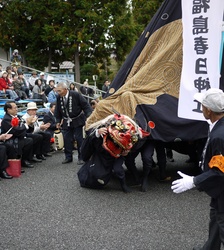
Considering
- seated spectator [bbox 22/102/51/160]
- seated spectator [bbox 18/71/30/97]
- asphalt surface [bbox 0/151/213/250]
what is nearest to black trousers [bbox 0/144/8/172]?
asphalt surface [bbox 0/151/213/250]

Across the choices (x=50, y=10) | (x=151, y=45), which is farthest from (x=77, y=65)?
(x=151, y=45)

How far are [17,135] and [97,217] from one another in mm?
2889

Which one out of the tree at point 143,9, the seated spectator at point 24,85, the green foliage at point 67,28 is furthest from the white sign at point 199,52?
the tree at point 143,9

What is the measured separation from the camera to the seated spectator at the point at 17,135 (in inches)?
238

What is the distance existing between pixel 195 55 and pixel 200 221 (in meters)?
2.36

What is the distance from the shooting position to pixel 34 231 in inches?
143

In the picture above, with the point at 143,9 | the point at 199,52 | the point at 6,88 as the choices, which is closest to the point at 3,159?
the point at 199,52

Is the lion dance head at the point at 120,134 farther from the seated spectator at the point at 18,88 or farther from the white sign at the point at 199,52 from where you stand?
the seated spectator at the point at 18,88

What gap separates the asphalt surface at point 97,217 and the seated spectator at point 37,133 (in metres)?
1.57

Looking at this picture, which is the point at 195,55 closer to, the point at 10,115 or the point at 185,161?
the point at 185,161

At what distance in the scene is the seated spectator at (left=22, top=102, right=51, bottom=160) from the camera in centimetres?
707

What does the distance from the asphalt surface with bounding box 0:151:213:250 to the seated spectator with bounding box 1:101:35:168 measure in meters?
0.80

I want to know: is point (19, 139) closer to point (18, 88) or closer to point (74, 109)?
point (74, 109)

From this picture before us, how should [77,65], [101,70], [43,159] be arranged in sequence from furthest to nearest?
[101,70] → [77,65] → [43,159]
